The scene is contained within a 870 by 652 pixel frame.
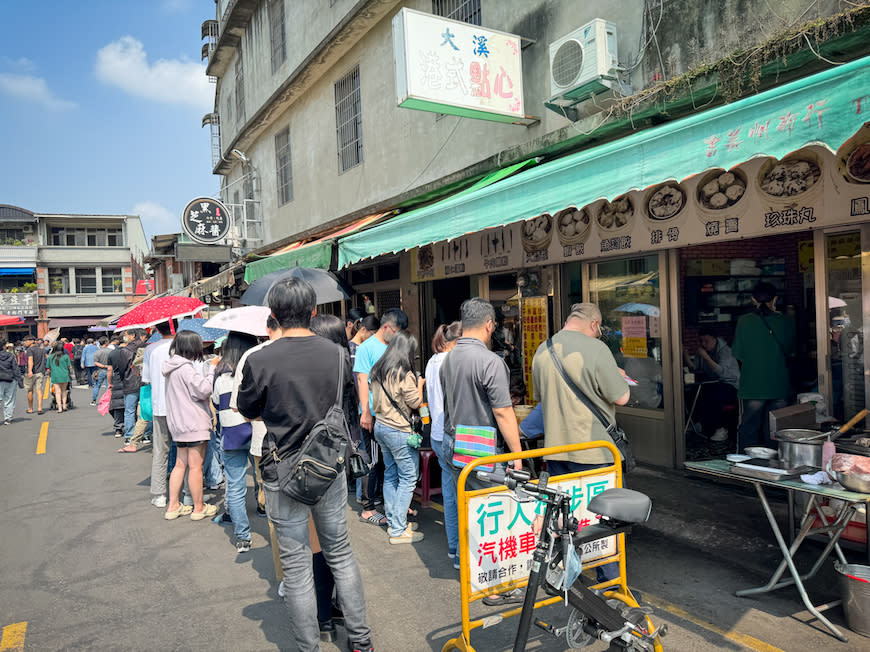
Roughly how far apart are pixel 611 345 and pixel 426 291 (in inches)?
173

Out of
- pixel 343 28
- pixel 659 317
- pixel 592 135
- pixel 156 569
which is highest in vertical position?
pixel 343 28

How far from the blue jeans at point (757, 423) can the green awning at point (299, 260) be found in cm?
555

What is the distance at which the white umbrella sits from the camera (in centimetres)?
483

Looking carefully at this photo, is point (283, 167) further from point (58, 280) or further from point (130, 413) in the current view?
point (58, 280)

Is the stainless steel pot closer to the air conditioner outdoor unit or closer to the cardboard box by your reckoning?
the cardboard box

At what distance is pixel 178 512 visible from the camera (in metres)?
6.10

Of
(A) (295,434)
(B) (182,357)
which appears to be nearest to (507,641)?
(A) (295,434)

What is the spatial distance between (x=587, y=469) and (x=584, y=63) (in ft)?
14.7

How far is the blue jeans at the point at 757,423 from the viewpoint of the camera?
6379 millimetres

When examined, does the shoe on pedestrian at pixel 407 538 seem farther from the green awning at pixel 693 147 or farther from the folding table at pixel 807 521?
the green awning at pixel 693 147

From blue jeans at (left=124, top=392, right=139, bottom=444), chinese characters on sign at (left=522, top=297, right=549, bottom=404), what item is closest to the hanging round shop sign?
blue jeans at (left=124, top=392, right=139, bottom=444)

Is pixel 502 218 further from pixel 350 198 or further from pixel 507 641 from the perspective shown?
pixel 350 198

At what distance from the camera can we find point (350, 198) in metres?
12.7

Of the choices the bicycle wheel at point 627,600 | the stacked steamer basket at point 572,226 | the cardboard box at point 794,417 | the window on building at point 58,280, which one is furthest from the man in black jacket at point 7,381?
the window on building at point 58,280
